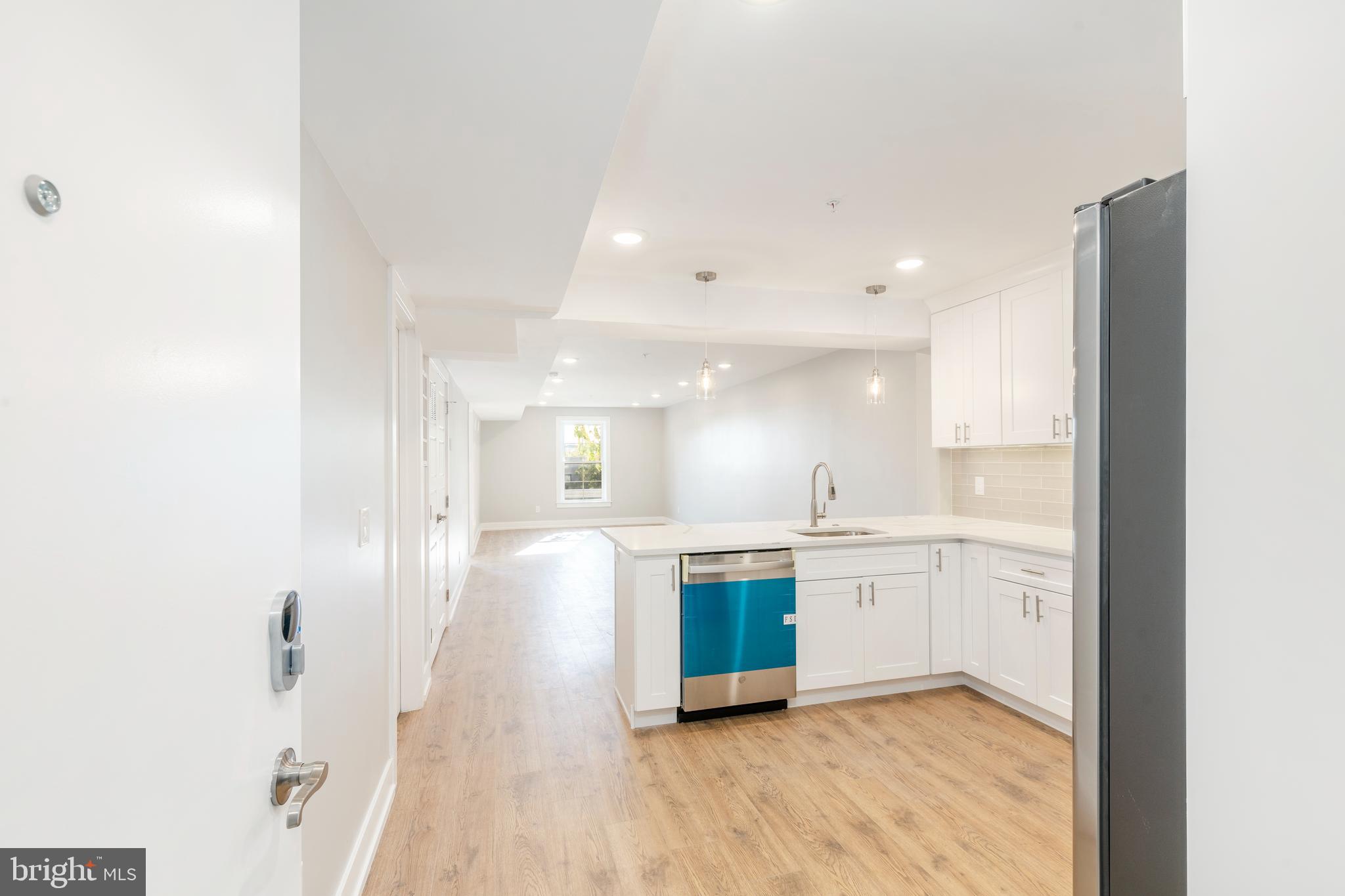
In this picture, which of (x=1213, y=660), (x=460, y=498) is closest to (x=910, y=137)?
(x=1213, y=660)

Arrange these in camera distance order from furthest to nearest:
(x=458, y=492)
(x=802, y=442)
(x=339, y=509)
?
(x=802, y=442), (x=458, y=492), (x=339, y=509)

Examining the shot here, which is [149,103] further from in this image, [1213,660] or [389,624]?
[389,624]

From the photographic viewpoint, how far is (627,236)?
2947mm

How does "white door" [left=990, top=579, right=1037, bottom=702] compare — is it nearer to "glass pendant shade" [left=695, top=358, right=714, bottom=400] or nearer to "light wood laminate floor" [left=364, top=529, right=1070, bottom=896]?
"light wood laminate floor" [left=364, top=529, right=1070, bottom=896]

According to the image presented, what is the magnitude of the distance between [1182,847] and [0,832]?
99cm

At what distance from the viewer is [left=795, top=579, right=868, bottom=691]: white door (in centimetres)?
336

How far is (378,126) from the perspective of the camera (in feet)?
4.61

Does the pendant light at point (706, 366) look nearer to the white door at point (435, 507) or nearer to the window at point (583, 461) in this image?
the white door at point (435, 507)

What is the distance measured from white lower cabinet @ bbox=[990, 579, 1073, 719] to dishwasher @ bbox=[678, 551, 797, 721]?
1.08 metres

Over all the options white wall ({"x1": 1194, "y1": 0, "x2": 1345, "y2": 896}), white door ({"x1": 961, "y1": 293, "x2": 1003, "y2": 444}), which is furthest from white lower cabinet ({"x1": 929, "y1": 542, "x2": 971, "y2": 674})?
white wall ({"x1": 1194, "y1": 0, "x2": 1345, "y2": 896})

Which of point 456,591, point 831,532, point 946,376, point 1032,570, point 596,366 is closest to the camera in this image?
point 1032,570

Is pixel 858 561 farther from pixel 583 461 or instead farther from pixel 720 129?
pixel 583 461

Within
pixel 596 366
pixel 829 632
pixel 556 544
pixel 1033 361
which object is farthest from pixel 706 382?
pixel 556 544

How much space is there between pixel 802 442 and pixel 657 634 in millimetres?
4099
